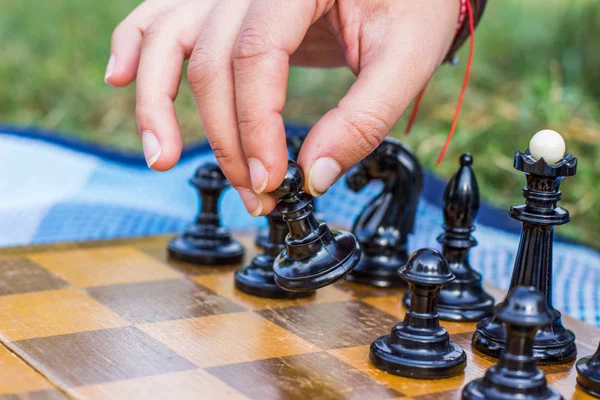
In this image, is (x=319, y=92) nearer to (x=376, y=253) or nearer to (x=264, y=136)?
(x=376, y=253)

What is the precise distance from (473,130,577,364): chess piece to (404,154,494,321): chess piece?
0.12 metres

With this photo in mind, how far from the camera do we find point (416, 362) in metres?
0.96

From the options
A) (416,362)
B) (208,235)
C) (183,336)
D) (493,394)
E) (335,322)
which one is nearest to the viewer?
(493,394)

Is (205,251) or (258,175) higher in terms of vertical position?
(258,175)

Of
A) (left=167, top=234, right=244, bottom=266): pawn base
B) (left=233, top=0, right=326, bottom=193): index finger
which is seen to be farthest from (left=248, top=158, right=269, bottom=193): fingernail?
(left=167, top=234, right=244, bottom=266): pawn base

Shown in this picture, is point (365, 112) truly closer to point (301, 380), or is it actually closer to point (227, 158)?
point (227, 158)

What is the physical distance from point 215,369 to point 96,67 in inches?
131

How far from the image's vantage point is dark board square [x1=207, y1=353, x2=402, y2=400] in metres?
0.89

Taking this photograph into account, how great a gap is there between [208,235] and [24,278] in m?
0.33

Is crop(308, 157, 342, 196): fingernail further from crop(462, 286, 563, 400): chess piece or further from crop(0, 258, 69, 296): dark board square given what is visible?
crop(0, 258, 69, 296): dark board square

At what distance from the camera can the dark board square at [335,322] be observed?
3.57ft

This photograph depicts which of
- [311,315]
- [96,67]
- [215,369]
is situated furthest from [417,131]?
[215,369]

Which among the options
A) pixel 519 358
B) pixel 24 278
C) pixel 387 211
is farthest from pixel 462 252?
pixel 24 278

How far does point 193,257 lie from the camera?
4.74 ft
